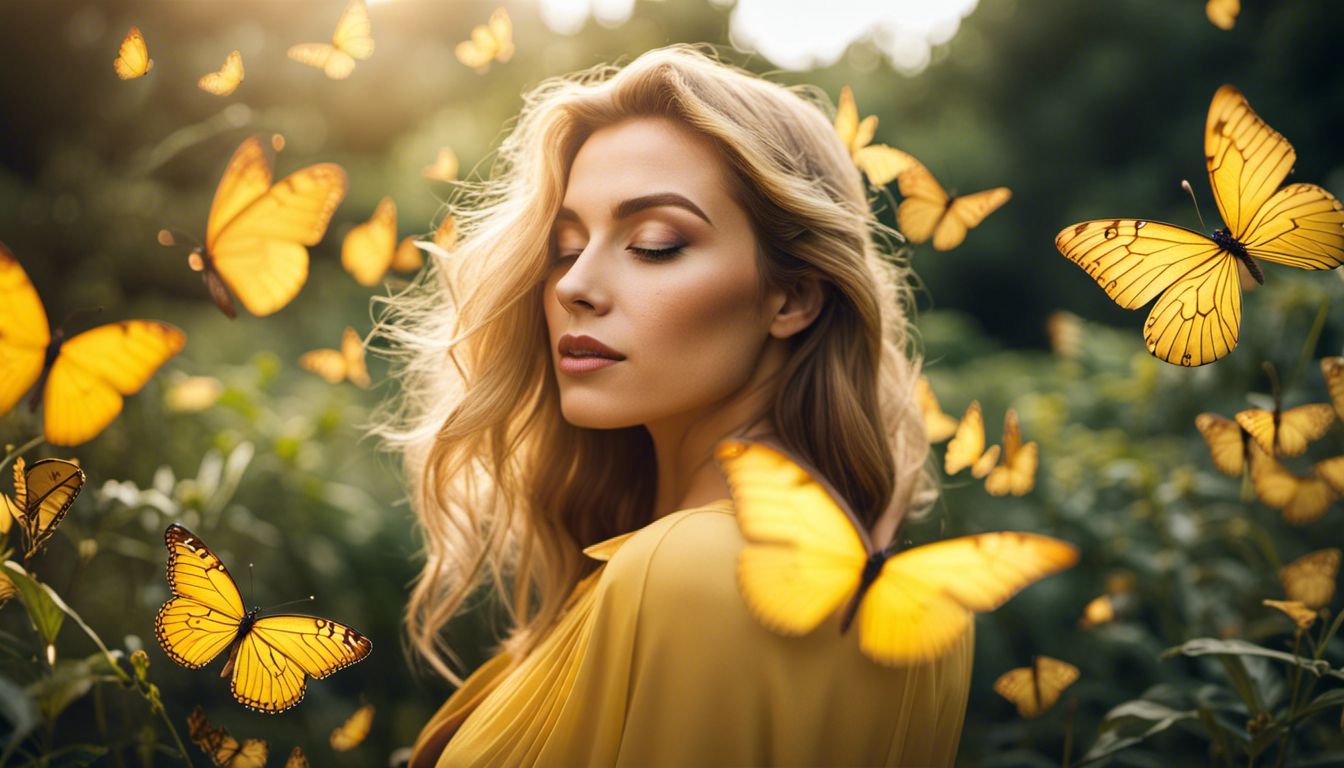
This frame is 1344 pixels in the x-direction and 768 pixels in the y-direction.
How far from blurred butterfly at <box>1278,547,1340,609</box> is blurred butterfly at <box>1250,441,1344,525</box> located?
0.27 feet

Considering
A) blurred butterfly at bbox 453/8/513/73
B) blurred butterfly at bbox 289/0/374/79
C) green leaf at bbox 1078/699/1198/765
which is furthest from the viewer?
blurred butterfly at bbox 453/8/513/73

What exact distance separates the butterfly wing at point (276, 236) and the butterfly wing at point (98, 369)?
0.79ft

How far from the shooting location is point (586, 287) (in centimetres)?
175

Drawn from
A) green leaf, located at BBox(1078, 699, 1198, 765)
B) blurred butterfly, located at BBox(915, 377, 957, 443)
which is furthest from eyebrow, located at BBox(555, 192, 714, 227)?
green leaf, located at BBox(1078, 699, 1198, 765)

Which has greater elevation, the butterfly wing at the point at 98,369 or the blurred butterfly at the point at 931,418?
the butterfly wing at the point at 98,369

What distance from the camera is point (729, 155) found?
1.80 m

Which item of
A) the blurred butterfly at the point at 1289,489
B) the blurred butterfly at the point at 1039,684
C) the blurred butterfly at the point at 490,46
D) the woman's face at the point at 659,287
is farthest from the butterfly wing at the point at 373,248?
the blurred butterfly at the point at 1289,489

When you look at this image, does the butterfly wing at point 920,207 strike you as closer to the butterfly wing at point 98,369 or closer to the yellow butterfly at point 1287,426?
the yellow butterfly at point 1287,426

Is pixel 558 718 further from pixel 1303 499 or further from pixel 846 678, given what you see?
pixel 1303 499

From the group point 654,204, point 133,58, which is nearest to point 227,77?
point 133,58

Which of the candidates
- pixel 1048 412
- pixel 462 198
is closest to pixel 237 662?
Result: pixel 462 198

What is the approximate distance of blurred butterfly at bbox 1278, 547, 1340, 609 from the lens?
1.81m

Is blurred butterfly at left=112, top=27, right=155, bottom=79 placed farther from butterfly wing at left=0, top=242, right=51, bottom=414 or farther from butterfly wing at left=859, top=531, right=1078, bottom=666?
butterfly wing at left=859, top=531, right=1078, bottom=666

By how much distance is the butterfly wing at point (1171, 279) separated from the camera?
1.40 metres
